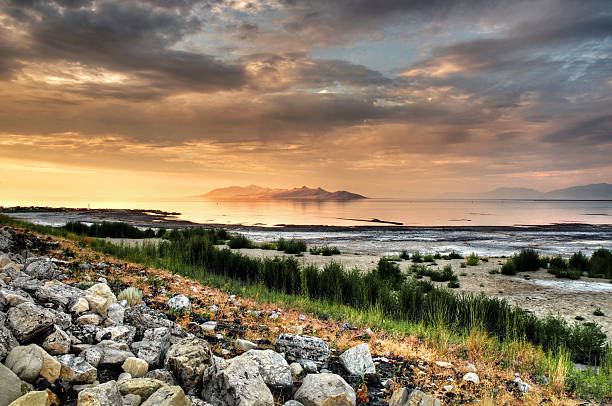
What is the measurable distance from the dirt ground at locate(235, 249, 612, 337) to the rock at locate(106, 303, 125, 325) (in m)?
9.64

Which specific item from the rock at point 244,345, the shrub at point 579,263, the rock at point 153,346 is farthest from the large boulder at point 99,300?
the shrub at point 579,263

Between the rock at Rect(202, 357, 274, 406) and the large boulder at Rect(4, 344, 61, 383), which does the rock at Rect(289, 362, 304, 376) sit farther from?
the large boulder at Rect(4, 344, 61, 383)

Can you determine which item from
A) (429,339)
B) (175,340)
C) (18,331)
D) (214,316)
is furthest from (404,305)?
(18,331)

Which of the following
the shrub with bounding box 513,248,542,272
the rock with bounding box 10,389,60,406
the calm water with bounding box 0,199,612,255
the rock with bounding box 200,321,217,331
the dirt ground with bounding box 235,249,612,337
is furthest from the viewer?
the calm water with bounding box 0,199,612,255

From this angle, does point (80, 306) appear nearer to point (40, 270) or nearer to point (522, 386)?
point (40, 270)

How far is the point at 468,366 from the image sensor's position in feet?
18.2

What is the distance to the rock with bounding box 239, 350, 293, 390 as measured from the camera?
14.4 feet

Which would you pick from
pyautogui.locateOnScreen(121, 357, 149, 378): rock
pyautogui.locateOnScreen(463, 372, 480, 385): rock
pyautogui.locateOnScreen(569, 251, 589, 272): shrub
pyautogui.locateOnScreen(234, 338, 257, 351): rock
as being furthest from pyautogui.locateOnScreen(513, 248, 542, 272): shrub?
pyautogui.locateOnScreen(121, 357, 149, 378): rock

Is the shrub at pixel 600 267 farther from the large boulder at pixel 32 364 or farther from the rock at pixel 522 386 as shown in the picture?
the large boulder at pixel 32 364

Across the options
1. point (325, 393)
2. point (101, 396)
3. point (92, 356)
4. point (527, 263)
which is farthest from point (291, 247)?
point (101, 396)

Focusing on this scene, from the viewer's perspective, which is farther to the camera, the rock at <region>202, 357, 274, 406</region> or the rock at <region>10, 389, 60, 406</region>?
the rock at <region>202, 357, 274, 406</region>

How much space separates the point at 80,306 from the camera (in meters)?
5.11

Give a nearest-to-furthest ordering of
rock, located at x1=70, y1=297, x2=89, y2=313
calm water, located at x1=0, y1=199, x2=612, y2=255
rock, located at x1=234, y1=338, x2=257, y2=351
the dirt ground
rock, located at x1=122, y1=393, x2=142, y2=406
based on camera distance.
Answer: rock, located at x1=122, y1=393, x2=142, y2=406 → rock, located at x1=70, y1=297, x2=89, y2=313 → rock, located at x1=234, y1=338, x2=257, y2=351 → the dirt ground → calm water, located at x1=0, y1=199, x2=612, y2=255

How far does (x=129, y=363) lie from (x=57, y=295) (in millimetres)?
2038
